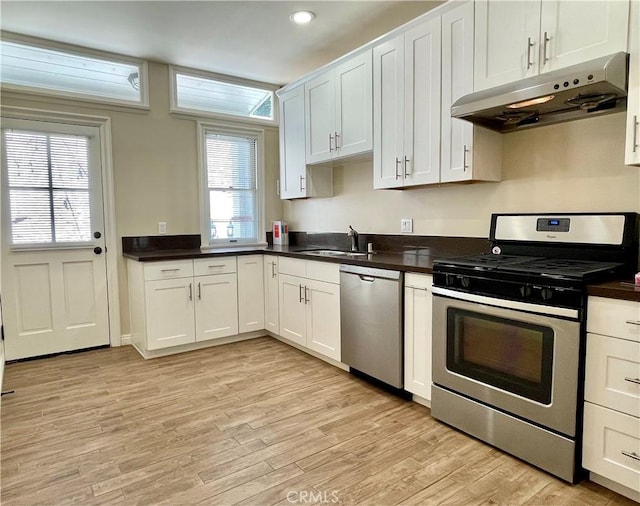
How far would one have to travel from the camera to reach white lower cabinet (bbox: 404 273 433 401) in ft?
8.02

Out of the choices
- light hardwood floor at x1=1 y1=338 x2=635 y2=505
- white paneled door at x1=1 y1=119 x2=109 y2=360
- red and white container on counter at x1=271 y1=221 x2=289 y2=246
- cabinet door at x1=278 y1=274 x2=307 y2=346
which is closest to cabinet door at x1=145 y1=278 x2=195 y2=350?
light hardwood floor at x1=1 y1=338 x2=635 y2=505

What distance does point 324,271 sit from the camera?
3.23 metres

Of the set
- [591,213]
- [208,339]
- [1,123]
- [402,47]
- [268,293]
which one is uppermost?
[402,47]

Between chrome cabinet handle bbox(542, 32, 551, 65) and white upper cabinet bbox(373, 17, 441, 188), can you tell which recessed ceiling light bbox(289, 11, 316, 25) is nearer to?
white upper cabinet bbox(373, 17, 441, 188)

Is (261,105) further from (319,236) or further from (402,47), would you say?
(402,47)

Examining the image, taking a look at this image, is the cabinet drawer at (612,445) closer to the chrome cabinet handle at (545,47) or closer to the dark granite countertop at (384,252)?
the dark granite countertop at (384,252)

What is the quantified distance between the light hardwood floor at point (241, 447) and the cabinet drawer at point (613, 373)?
0.44m

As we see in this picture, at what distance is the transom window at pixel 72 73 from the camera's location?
134 inches

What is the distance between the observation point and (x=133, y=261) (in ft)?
12.3

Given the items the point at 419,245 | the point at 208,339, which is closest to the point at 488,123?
the point at 419,245

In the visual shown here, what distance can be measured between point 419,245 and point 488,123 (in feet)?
3.51

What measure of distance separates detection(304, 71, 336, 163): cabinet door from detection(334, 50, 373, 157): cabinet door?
0.28 ft

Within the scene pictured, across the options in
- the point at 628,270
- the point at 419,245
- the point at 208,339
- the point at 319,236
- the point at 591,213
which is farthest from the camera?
the point at 319,236

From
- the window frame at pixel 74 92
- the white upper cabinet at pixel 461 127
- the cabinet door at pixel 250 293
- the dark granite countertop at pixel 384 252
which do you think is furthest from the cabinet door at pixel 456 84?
the window frame at pixel 74 92
